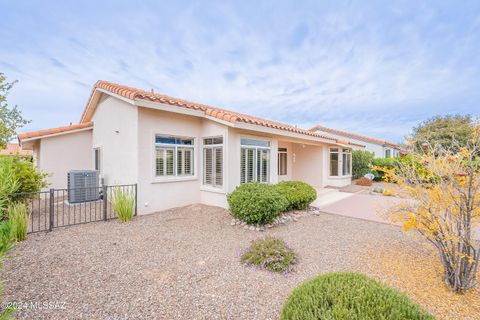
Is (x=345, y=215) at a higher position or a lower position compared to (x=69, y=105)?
lower

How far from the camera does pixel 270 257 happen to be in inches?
204

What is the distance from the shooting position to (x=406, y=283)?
14.7ft

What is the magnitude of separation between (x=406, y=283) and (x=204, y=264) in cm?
426

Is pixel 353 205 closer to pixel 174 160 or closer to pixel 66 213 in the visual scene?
pixel 174 160

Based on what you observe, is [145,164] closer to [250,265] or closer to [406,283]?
[250,265]

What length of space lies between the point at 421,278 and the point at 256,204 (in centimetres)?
460

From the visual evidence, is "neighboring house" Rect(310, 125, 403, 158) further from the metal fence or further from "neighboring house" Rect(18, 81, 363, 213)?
the metal fence

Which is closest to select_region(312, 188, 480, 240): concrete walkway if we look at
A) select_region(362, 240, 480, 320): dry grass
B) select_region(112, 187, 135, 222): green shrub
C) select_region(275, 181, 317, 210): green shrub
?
select_region(275, 181, 317, 210): green shrub

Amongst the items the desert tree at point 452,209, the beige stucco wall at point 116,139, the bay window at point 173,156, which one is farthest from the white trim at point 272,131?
the desert tree at point 452,209

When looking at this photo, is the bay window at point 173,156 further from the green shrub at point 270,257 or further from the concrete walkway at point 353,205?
the concrete walkway at point 353,205

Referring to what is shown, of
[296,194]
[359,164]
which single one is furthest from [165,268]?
[359,164]

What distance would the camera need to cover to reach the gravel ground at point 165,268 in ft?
12.1

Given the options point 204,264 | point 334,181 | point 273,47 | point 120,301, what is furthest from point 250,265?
point 334,181

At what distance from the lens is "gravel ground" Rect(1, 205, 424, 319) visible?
3.68 meters
